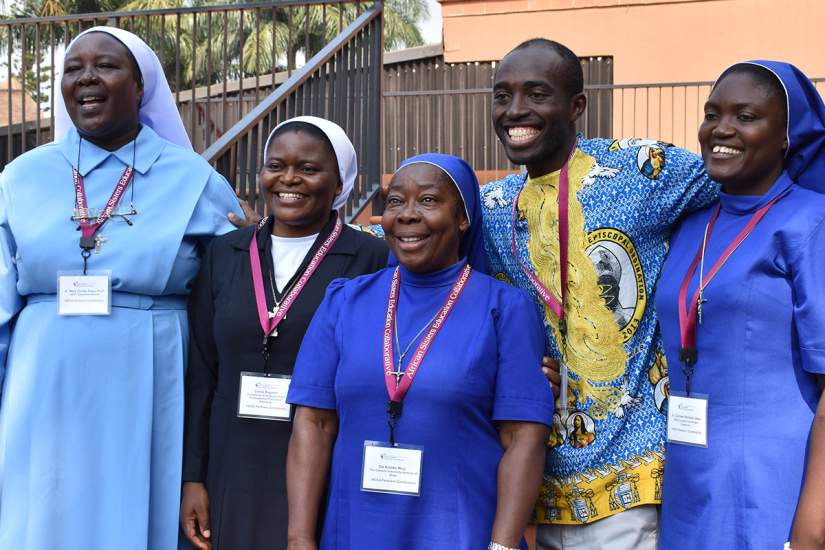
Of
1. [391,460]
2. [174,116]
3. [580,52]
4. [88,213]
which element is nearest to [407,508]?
[391,460]

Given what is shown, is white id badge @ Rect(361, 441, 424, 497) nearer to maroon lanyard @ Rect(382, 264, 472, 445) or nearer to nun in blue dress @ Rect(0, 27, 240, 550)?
maroon lanyard @ Rect(382, 264, 472, 445)

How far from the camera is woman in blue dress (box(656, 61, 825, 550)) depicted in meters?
2.60

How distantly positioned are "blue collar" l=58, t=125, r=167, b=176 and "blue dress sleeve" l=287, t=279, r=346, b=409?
102cm

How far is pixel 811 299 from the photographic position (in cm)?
256

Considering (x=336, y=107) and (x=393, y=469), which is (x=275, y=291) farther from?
(x=336, y=107)

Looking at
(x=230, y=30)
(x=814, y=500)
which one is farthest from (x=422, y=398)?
(x=230, y=30)

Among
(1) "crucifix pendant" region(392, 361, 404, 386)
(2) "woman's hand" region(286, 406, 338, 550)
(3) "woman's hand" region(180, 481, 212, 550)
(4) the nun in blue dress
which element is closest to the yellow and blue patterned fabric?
(1) "crucifix pendant" region(392, 361, 404, 386)

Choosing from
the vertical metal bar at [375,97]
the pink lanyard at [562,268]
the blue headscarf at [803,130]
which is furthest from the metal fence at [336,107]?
the blue headscarf at [803,130]

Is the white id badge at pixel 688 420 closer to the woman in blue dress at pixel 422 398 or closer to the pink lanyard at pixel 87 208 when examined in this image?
the woman in blue dress at pixel 422 398

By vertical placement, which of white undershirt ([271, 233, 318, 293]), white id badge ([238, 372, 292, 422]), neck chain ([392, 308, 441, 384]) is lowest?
white id badge ([238, 372, 292, 422])

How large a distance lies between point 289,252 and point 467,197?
73 cm

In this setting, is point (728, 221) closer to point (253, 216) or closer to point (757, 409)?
point (757, 409)

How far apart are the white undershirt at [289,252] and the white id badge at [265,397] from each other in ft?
1.27

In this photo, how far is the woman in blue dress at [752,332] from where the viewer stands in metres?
2.60
